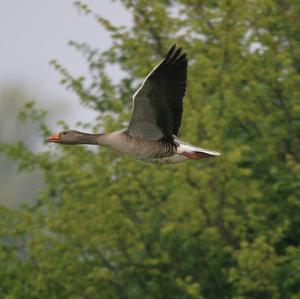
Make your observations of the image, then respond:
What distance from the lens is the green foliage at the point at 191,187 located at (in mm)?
17594

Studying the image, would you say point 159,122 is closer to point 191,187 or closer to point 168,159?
point 168,159

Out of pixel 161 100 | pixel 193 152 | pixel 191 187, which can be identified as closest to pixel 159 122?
pixel 161 100

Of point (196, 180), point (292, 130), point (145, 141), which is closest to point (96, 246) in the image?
point (196, 180)

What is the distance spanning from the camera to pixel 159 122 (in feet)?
37.6

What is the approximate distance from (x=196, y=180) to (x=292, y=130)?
211cm

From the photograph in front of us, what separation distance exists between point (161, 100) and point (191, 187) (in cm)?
617

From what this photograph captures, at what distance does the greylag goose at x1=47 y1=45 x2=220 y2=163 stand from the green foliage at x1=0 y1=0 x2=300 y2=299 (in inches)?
219

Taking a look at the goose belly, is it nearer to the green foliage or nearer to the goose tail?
the goose tail

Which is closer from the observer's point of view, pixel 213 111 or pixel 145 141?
pixel 145 141

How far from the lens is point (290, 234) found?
61.7 ft

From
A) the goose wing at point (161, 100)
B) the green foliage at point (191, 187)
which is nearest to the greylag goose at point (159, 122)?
the goose wing at point (161, 100)

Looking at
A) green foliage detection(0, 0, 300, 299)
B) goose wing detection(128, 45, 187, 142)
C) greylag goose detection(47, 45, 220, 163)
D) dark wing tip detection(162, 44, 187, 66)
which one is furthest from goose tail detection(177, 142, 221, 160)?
green foliage detection(0, 0, 300, 299)

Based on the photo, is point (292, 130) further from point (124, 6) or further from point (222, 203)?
point (124, 6)

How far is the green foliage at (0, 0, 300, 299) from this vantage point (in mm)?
17594
